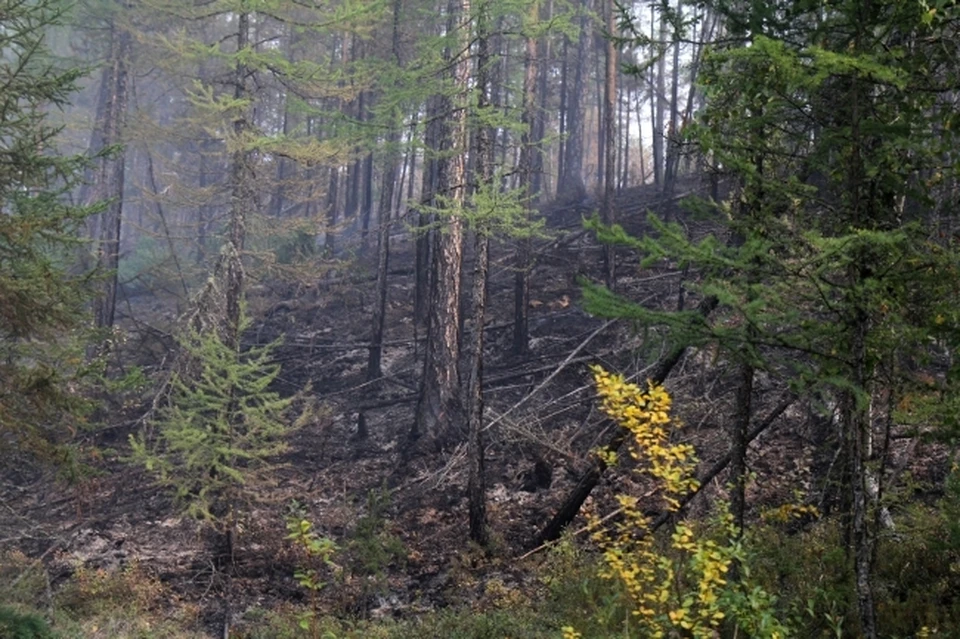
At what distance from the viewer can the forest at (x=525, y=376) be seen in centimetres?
541

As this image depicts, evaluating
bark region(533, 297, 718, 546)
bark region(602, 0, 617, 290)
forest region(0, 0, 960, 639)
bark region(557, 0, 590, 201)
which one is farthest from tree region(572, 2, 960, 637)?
bark region(557, 0, 590, 201)

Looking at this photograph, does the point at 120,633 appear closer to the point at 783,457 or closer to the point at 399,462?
the point at 399,462

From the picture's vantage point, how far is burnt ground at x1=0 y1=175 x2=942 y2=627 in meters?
11.8

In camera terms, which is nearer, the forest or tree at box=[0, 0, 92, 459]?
the forest

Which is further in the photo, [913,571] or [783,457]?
[783,457]

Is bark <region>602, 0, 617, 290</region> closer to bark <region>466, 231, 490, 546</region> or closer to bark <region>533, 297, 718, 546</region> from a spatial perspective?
bark <region>466, 231, 490, 546</region>

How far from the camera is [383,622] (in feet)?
33.5

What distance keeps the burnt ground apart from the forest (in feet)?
0.29

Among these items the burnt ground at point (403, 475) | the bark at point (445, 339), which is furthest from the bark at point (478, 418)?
the bark at point (445, 339)

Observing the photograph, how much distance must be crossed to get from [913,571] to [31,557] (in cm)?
1379

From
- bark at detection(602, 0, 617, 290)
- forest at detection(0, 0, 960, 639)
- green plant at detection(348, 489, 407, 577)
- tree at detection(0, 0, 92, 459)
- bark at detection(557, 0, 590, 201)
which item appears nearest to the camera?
forest at detection(0, 0, 960, 639)

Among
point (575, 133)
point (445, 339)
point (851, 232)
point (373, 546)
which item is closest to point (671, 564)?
point (851, 232)

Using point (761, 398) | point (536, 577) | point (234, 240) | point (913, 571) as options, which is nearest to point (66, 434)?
point (234, 240)

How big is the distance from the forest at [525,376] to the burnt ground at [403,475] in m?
0.09
